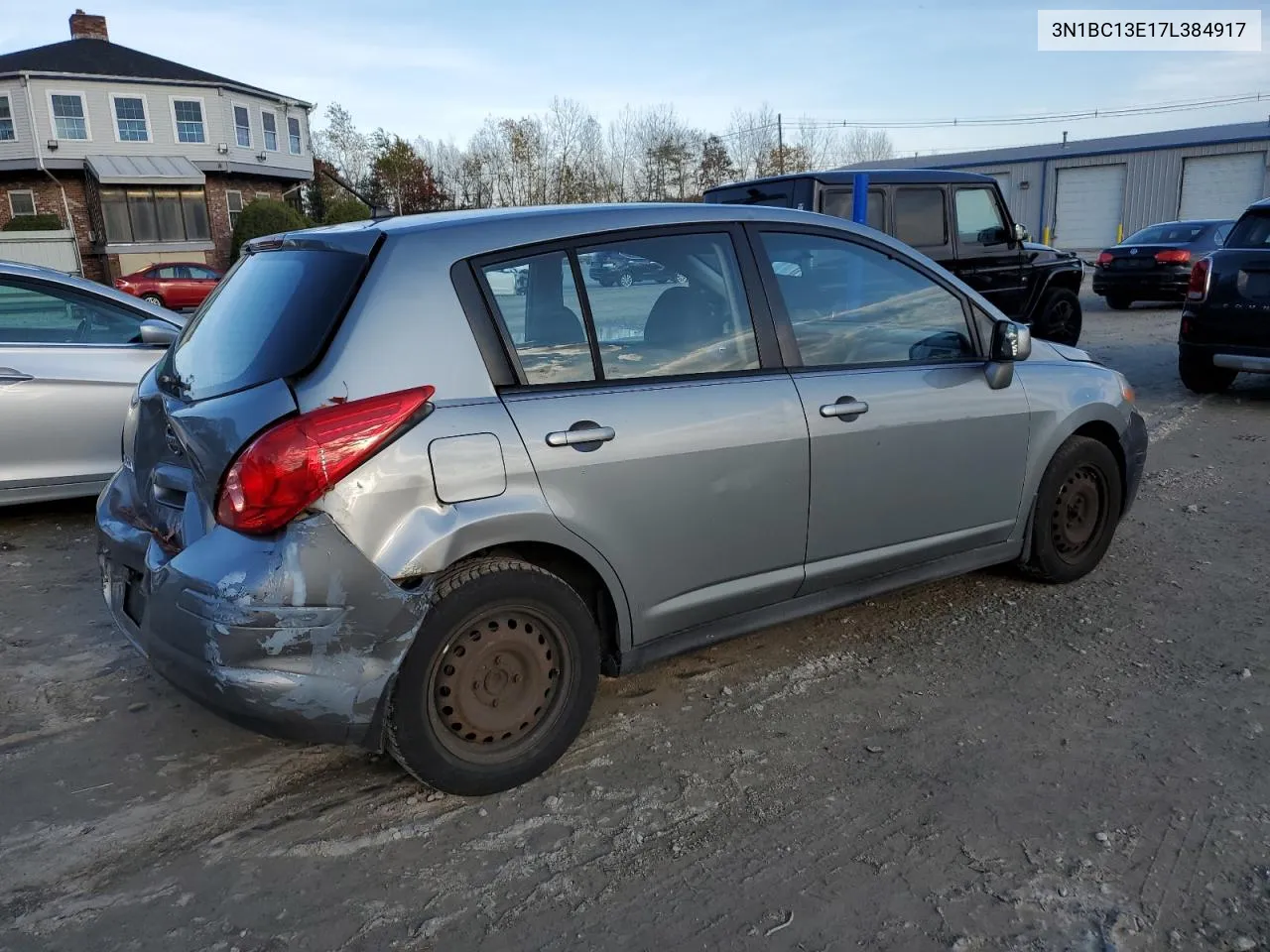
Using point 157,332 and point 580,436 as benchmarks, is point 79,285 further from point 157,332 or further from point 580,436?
point 580,436

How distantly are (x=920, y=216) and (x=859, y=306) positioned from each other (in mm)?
6134

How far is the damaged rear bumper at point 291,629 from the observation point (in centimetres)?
263

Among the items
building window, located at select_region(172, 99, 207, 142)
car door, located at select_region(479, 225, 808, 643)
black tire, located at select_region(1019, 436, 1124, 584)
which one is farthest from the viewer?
building window, located at select_region(172, 99, 207, 142)

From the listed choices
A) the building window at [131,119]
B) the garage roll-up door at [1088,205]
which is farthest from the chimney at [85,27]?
the garage roll-up door at [1088,205]

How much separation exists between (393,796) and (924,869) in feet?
5.13

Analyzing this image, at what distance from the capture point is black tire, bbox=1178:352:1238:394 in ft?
30.2

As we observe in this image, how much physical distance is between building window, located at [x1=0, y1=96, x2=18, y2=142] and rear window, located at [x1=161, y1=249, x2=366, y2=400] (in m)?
40.8

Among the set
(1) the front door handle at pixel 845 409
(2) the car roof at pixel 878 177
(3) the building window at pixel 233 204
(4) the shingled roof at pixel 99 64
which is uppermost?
(4) the shingled roof at pixel 99 64

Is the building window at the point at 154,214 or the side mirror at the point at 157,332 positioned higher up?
the building window at the point at 154,214

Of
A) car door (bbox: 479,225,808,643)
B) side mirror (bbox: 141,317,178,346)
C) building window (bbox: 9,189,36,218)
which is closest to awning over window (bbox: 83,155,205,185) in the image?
building window (bbox: 9,189,36,218)

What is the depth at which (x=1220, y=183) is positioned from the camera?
116ft

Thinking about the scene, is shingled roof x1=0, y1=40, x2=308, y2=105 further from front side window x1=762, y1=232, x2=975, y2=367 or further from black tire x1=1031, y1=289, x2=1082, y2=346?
front side window x1=762, y1=232, x2=975, y2=367

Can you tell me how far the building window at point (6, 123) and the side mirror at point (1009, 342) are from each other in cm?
4175

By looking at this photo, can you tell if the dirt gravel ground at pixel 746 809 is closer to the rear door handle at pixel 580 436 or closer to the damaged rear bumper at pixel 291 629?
the damaged rear bumper at pixel 291 629
